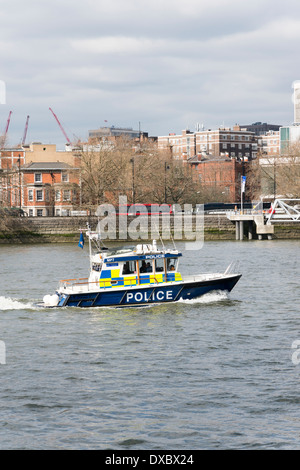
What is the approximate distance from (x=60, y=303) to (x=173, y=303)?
15.8 ft

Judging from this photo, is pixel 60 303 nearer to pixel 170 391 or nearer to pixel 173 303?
pixel 173 303

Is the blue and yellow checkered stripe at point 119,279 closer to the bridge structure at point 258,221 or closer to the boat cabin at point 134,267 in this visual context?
the boat cabin at point 134,267

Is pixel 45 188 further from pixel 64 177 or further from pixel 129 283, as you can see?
pixel 129 283

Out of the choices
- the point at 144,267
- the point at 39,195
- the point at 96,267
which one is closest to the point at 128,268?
the point at 144,267

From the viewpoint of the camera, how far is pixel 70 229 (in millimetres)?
86375

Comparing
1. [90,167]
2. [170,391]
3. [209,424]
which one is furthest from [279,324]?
[90,167]

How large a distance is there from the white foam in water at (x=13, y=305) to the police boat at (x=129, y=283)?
1.48m

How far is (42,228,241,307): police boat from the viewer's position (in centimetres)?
3488

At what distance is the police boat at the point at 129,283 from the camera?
114 feet

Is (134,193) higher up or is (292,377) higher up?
(134,193)

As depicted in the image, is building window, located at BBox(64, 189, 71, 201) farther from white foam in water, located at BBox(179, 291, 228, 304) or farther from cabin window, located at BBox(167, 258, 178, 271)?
cabin window, located at BBox(167, 258, 178, 271)

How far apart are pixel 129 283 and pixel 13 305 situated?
5.98 metres

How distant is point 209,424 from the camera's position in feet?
64.4

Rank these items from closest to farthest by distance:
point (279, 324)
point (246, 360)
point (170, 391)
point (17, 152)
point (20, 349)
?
1. point (170, 391)
2. point (246, 360)
3. point (20, 349)
4. point (279, 324)
5. point (17, 152)
